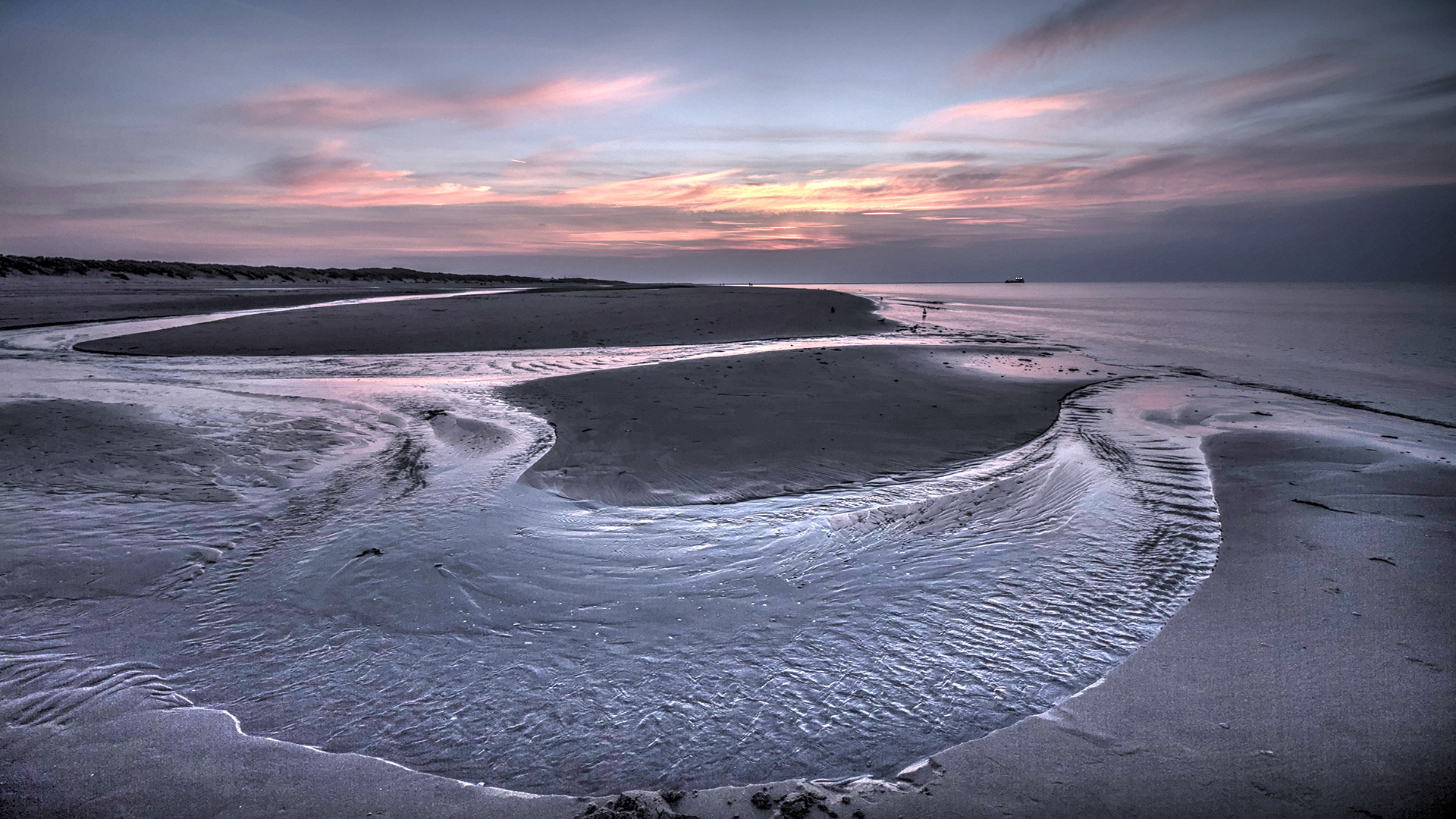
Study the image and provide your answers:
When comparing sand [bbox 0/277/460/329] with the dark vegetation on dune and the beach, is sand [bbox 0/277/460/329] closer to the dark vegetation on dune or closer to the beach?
the dark vegetation on dune

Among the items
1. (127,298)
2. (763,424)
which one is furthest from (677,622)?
(127,298)

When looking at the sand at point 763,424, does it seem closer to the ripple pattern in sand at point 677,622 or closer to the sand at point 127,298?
the ripple pattern in sand at point 677,622

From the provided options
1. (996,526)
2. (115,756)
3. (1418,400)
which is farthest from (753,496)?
(1418,400)

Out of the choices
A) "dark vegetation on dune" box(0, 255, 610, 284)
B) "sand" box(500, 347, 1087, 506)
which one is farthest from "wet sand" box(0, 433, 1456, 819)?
"dark vegetation on dune" box(0, 255, 610, 284)

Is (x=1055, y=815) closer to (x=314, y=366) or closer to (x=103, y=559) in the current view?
(x=103, y=559)

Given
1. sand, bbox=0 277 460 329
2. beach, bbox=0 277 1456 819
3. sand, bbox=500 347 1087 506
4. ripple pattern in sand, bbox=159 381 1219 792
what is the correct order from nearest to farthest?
beach, bbox=0 277 1456 819
ripple pattern in sand, bbox=159 381 1219 792
sand, bbox=500 347 1087 506
sand, bbox=0 277 460 329

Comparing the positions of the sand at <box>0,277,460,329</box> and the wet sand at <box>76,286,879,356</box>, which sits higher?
the sand at <box>0,277,460,329</box>
